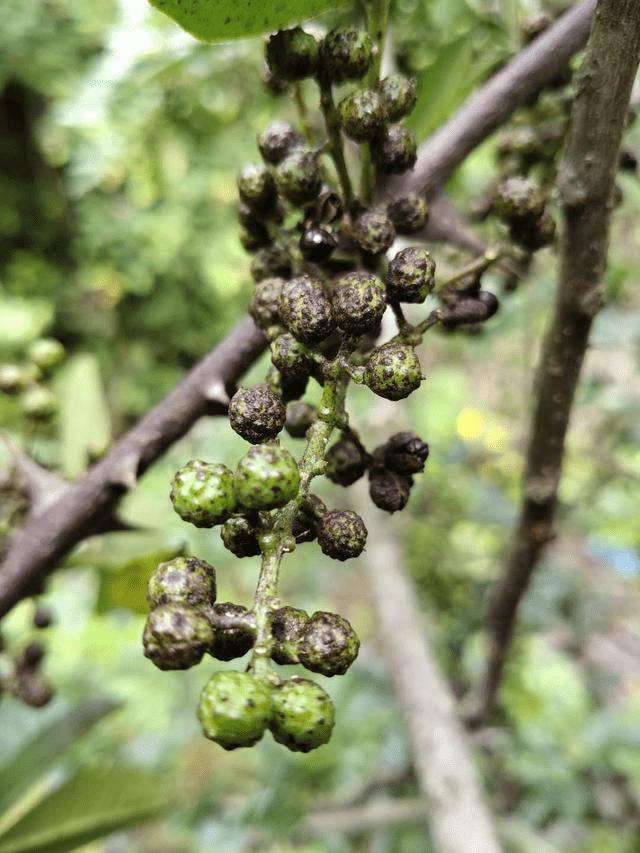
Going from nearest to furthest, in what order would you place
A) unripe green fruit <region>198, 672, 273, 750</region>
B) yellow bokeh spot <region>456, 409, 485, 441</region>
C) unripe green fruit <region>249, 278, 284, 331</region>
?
unripe green fruit <region>198, 672, 273, 750</region> → unripe green fruit <region>249, 278, 284, 331</region> → yellow bokeh spot <region>456, 409, 485, 441</region>

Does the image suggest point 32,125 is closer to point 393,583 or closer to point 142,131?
point 142,131

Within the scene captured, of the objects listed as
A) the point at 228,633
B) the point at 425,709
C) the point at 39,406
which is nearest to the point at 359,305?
the point at 228,633

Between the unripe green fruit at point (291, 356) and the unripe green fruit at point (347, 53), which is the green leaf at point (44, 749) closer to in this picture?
the unripe green fruit at point (291, 356)

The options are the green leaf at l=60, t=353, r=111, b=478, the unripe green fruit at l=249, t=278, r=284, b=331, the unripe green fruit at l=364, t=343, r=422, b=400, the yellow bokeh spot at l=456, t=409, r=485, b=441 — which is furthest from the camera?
the yellow bokeh spot at l=456, t=409, r=485, b=441

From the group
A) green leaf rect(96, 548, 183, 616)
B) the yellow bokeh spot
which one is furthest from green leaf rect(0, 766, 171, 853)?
the yellow bokeh spot

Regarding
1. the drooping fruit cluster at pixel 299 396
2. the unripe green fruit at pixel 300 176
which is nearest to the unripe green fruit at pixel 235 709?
the drooping fruit cluster at pixel 299 396

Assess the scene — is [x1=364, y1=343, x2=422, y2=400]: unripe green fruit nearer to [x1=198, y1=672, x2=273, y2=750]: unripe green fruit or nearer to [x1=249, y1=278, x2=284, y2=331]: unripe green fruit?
[x1=249, y1=278, x2=284, y2=331]: unripe green fruit
